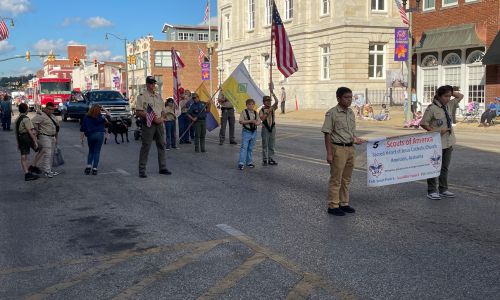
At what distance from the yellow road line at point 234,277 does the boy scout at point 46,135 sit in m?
7.21

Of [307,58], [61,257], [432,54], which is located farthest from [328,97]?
[61,257]

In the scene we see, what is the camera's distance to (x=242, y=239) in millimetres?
6414

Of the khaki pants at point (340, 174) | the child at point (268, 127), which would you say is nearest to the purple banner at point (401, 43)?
the child at point (268, 127)

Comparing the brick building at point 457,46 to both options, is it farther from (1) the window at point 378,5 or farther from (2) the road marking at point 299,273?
(2) the road marking at point 299,273

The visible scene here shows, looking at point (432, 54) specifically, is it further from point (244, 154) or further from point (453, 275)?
point (453, 275)

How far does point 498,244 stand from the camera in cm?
606

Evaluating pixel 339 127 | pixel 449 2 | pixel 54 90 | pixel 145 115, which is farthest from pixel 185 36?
pixel 339 127

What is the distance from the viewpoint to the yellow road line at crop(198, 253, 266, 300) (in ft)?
15.4

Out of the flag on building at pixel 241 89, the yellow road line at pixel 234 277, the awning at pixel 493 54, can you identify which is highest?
the awning at pixel 493 54

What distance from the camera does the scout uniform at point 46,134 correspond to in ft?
37.2

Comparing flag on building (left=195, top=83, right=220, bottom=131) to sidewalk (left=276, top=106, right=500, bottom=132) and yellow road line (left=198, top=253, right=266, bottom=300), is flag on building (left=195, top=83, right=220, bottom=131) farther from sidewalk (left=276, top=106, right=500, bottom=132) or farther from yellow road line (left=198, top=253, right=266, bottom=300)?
sidewalk (left=276, top=106, right=500, bottom=132)

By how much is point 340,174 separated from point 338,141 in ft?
1.54

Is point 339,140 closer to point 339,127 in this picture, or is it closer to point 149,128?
point 339,127

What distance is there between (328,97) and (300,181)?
30951mm
